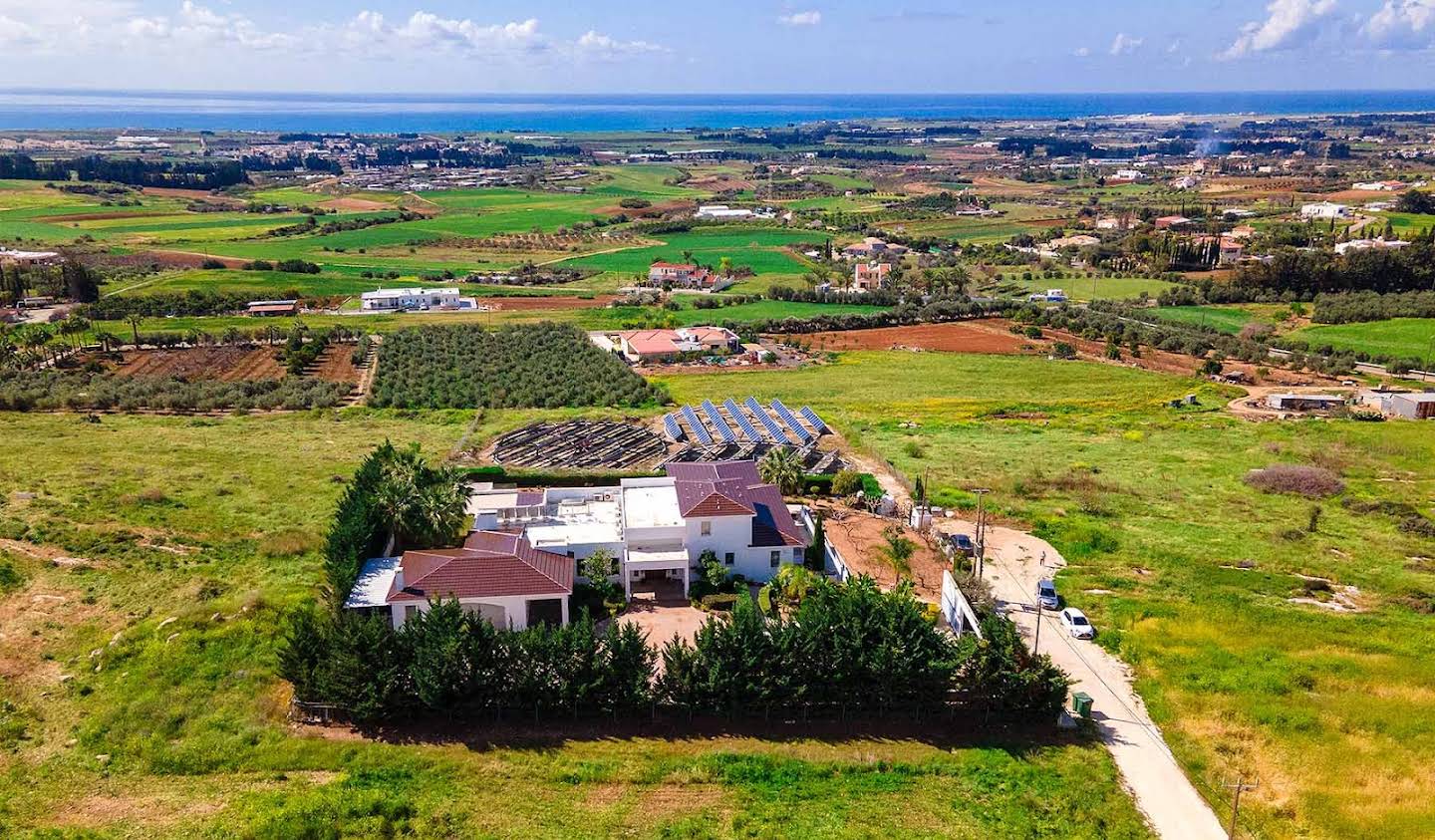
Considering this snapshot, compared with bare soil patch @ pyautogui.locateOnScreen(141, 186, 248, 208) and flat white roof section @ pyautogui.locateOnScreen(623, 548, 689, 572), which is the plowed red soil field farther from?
bare soil patch @ pyautogui.locateOnScreen(141, 186, 248, 208)

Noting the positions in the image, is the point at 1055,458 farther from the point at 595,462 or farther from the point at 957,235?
the point at 957,235

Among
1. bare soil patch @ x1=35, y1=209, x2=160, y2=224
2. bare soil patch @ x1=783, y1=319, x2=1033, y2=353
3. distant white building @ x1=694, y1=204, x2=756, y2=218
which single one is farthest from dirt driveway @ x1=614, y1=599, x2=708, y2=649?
bare soil patch @ x1=35, y1=209, x2=160, y2=224

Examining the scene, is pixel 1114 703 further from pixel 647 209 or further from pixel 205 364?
pixel 647 209

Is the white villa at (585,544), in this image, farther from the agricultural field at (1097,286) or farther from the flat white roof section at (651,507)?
the agricultural field at (1097,286)

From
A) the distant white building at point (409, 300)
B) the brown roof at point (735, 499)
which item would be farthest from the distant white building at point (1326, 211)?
the brown roof at point (735, 499)

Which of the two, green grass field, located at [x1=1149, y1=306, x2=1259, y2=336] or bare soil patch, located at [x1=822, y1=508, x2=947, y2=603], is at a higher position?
green grass field, located at [x1=1149, y1=306, x2=1259, y2=336]
